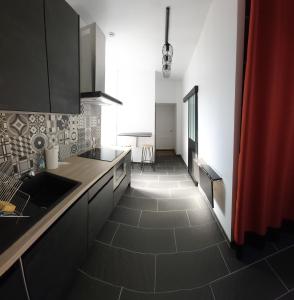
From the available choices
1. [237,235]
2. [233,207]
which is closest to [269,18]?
[233,207]

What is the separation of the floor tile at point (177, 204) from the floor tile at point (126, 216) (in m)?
0.39

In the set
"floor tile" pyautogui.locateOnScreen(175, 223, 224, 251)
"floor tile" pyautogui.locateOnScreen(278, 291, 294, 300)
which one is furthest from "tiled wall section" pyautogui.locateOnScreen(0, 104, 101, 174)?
"floor tile" pyautogui.locateOnScreen(278, 291, 294, 300)

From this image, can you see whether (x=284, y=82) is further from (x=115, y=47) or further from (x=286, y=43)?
(x=115, y=47)

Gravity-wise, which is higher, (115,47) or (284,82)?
(115,47)

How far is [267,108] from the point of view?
1.50m

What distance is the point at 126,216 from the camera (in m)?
2.34

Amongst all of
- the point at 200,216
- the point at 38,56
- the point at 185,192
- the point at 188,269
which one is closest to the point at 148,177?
the point at 185,192

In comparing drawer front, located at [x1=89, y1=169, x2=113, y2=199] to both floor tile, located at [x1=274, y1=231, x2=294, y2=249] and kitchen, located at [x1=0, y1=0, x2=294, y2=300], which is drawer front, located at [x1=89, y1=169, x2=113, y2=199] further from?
floor tile, located at [x1=274, y1=231, x2=294, y2=249]

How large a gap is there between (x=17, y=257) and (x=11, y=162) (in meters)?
0.97

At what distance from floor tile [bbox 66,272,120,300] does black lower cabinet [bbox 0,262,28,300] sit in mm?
642

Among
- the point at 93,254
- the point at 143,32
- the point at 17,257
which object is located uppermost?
the point at 143,32

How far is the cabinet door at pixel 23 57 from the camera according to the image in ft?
3.16

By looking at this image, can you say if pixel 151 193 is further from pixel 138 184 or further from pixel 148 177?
pixel 148 177

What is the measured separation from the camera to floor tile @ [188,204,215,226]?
222 cm
